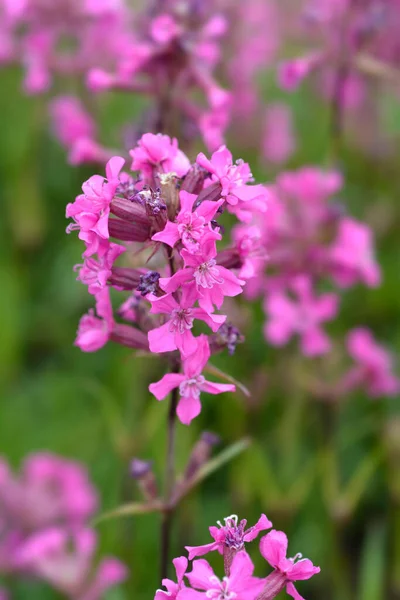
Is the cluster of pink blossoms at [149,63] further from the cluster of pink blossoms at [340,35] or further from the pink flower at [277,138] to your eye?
the pink flower at [277,138]

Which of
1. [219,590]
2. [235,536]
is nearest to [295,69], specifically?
[235,536]

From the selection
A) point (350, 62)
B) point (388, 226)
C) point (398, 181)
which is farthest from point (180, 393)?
point (398, 181)

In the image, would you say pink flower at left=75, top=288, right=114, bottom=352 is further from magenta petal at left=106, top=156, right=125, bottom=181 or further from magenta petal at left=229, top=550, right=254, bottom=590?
magenta petal at left=229, top=550, right=254, bottom=590

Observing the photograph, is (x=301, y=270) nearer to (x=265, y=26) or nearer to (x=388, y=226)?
(x=388, y=226)

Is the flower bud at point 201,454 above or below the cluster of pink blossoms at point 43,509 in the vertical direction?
below

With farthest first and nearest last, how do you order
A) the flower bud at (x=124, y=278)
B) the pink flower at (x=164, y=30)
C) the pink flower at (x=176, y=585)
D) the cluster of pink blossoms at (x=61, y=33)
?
the cluster of pink blossoms at (x=61, y=33) → the pink flower at (x=164, y=30) → the flower bud at (x=124, y=278) → the pink flower at (x=176, y=585)

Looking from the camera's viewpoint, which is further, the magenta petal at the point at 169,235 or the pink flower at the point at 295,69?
the pink flower at the point at 295,69

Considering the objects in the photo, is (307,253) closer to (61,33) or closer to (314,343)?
(314,343)

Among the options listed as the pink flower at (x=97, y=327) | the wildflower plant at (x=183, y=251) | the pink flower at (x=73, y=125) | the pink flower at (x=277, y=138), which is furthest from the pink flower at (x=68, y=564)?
the pink flower at (x=277, y=138)
